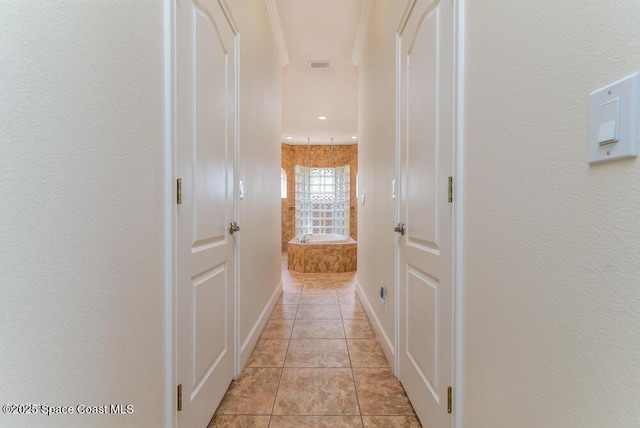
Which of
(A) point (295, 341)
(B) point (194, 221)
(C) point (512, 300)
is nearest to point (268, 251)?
(A) point (295, 341)

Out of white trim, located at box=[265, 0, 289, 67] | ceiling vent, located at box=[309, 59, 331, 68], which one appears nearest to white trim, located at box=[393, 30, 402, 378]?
white trim, located at box=[265, 0, 289, 67]

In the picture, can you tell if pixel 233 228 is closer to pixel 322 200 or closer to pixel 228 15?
pixel 228 15

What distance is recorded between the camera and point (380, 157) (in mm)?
2441

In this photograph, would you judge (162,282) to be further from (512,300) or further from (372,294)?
(372,294)

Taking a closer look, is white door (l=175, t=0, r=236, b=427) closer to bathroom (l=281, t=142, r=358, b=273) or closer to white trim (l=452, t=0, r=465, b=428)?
white trim (l=452, t=0, r=465, b=428)

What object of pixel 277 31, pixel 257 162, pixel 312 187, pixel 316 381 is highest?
pixel 277 31

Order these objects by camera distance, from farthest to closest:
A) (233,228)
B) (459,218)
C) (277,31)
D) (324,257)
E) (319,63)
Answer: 1. (324,257)
2. (319,63)
3. (277,31)
4. (233,228)
5. (459,218)

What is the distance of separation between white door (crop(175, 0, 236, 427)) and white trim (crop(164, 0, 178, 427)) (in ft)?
0.12

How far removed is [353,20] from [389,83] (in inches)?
56.5

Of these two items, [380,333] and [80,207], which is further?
[380,333]

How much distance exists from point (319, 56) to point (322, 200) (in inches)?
191

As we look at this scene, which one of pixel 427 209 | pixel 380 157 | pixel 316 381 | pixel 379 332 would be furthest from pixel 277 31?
pixel 316 381

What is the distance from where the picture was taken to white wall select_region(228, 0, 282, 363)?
205 centimetres

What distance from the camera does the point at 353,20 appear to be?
10.1ft
